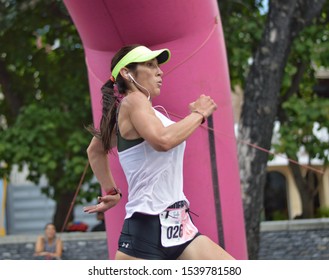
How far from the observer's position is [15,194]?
2675cm

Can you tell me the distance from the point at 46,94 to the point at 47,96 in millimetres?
234

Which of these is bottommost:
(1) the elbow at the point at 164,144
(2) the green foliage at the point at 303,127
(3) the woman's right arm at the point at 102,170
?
(2) the green foliage at the point at 303,127

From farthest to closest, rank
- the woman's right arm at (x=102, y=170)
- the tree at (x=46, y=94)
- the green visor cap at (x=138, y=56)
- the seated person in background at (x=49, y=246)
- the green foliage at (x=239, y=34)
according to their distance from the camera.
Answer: the tree at (x=46, y=94), the green foliage at (x=239, y=34), the seated person in background at (x=49, y=246), the woman's right arm at (x=102, y=170), the green visor cap at (x=138, y=56)

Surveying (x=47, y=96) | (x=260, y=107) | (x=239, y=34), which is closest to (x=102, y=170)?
(x=260, y=107)

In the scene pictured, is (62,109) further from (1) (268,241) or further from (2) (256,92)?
(2) (256,92)

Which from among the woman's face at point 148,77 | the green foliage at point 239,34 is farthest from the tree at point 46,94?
the woman's face at point 148,77

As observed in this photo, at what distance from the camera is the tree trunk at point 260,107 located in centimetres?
733

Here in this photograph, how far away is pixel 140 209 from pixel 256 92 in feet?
13.4

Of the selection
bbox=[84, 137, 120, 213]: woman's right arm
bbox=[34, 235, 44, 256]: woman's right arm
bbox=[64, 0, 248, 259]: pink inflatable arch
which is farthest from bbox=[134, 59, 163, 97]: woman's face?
bbox=[34, 235, 44, 256]: woman's right arm

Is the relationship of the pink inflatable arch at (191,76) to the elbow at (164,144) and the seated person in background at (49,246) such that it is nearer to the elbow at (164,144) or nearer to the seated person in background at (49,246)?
the elbow at (164,144)

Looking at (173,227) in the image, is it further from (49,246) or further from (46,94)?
(46,94)

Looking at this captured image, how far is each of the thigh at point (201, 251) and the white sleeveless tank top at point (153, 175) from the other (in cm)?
20

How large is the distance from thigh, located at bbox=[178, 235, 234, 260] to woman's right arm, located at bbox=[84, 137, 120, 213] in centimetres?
44
